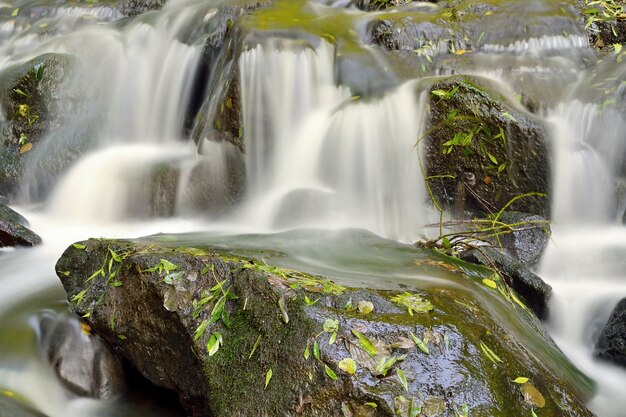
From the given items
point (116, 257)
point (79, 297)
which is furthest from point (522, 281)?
point (79, 297)

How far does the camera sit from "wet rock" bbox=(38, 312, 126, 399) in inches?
126

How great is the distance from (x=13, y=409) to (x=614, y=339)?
357 centimetres

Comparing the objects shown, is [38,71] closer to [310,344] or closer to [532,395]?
[310,344]

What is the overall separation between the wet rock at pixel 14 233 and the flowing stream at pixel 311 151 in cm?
10

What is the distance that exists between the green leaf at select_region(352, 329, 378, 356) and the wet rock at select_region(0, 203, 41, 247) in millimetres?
4037

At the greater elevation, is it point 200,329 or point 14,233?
point 14,233

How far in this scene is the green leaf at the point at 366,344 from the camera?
228 cm

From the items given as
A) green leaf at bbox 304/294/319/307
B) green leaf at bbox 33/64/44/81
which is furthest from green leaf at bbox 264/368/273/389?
green leaf at bbox 33/64/44/81

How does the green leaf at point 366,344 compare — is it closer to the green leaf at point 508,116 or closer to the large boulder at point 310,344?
the large boulder at point 310,344

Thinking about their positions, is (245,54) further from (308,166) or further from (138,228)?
(138,228)

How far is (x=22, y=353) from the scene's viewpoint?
132 inches

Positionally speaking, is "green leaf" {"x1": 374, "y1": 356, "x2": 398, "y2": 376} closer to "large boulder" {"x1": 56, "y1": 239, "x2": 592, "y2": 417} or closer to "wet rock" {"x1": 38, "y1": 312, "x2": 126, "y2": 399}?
"large boulder" {"x1": 56, "y1": 239, "x2": 592, "y2": 417}

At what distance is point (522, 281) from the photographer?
3988mm

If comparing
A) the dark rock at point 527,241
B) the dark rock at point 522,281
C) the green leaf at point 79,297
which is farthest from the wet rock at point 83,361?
the dark rock at point 527,241
